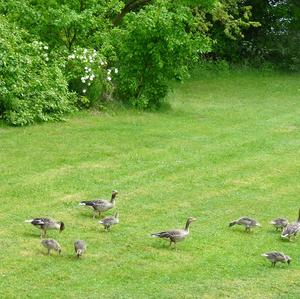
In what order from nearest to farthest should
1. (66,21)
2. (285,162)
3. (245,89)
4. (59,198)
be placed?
(59,198)
(285,162)
(66,21)
(245,89)

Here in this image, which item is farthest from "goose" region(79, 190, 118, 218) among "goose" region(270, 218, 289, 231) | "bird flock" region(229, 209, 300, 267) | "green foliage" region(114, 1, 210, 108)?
"green foliage" region(114, 1, 210, 108)

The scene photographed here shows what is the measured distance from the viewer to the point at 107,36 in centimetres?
2386

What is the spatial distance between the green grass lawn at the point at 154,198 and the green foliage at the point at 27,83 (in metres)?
0.59

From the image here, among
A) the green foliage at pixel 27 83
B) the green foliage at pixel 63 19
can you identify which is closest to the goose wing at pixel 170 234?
the green foliage at pixel 27 83

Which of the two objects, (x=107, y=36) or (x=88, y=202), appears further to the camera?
(x=107, y=36)

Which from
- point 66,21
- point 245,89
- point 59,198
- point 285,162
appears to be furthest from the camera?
point 245,89

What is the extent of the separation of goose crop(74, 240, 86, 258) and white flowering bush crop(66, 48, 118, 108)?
11.9m

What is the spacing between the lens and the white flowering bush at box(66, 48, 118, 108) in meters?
22.5

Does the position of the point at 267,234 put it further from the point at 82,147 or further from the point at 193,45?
the point at 193,45

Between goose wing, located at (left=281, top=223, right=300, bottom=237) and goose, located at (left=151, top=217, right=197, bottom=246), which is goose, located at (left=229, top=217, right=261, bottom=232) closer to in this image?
goose wing, located at (left=281, top=223, right=300, bottom=237)

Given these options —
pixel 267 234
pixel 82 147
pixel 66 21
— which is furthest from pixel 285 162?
pixel 66 21

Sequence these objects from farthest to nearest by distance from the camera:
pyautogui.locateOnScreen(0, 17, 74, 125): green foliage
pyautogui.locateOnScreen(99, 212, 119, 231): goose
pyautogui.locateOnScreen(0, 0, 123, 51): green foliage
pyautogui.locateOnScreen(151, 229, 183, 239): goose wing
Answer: pyautogui.locateOnScreen(0, 0, 123, 51): green foliage < pyautogui.locateOnScreen(0, 17, 74, 125): green foliage < pyautogui.locateOnScreen(99, 212, 119, 231): goose < pyautogui.locateOnScreen(151, 229, 183, 239): goose wing

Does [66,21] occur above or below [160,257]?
above

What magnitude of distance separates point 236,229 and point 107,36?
1240 cm
